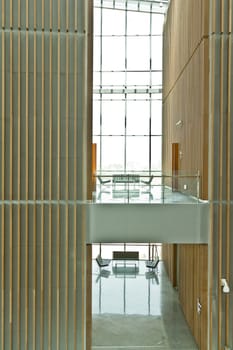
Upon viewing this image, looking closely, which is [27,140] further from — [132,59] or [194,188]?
[132,59]

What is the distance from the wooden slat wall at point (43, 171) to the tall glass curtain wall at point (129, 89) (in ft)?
43.9

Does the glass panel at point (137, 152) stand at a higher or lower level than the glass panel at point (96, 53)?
lower

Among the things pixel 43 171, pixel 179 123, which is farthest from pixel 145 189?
pixel 179 123

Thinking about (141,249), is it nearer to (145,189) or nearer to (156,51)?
(156,51)

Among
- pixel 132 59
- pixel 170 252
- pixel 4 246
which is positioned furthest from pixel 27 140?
pixel 132 59

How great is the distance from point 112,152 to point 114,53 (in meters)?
6.10

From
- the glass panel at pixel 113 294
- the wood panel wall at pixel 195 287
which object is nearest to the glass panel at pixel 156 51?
the wood panel wall at pixel 195 287

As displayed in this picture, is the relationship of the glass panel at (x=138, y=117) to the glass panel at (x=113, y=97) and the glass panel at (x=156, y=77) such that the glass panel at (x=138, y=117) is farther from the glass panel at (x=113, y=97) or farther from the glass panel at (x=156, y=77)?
the glass panel at (x=156, y=77)

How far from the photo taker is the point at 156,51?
2389 centimetres

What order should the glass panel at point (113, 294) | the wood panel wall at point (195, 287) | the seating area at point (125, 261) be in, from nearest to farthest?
the wood panel wall at point (195, 287)
the glass panel at point (113, 294)
the seating area at point (125, 261)


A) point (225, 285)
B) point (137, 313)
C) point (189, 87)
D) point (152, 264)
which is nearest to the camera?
→ point (225, 285)

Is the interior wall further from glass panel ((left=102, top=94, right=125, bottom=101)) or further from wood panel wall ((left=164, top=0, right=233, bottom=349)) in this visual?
glass panel ((left=102, top=94, right=125, bottom=101))

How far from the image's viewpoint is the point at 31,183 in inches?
412

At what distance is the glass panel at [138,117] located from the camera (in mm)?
23859
